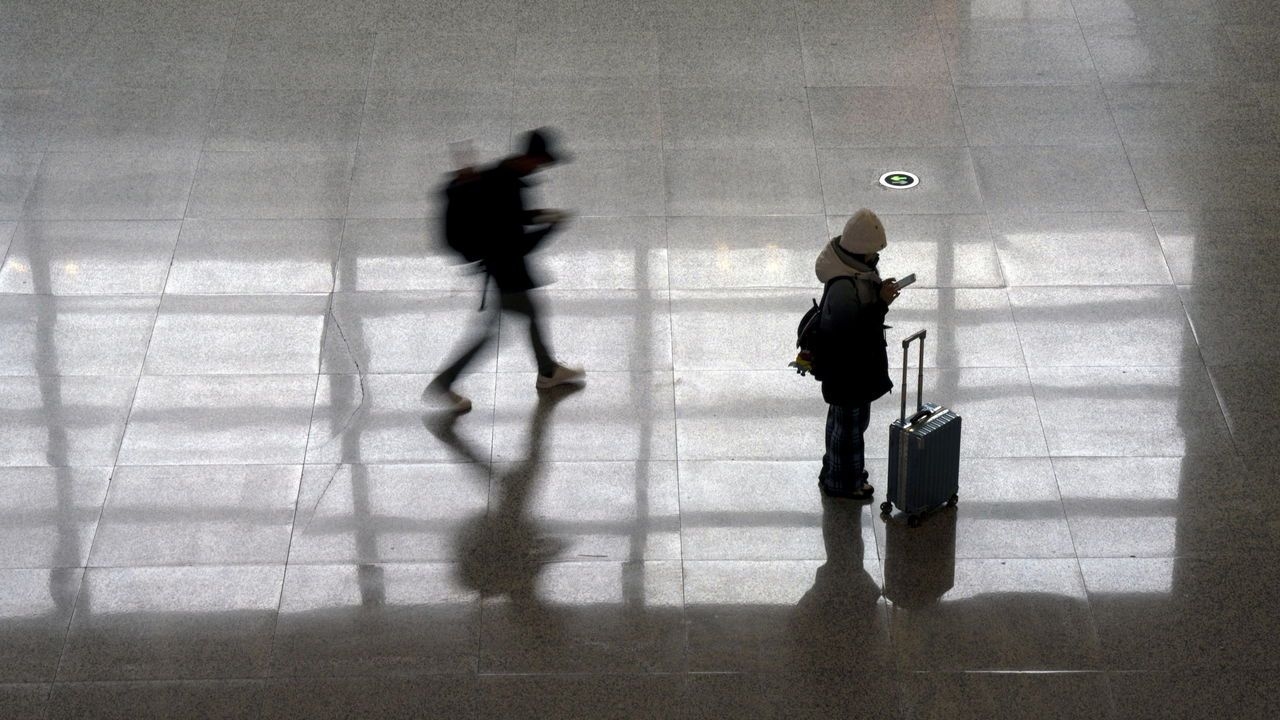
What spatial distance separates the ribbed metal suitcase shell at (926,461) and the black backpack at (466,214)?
250cm

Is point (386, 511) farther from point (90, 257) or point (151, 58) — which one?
point (151, 58)

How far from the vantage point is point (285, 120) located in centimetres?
1135

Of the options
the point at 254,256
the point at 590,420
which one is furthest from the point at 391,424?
the point at 254,256

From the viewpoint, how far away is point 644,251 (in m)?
9.98

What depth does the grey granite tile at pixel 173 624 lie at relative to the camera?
6.97m

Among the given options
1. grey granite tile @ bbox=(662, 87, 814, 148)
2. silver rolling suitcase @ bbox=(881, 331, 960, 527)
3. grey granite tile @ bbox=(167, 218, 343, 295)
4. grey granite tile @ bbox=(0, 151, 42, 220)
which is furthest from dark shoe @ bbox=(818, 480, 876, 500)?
grey granite tile @ bbox=(0, 151, 42, 220)

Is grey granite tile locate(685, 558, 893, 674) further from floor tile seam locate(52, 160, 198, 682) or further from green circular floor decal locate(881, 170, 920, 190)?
green circular floor decal locate(881, 170, 920, 190)

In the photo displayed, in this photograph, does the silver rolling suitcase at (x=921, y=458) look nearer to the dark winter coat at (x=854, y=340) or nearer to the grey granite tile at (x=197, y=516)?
the dark winter coat at (x=854, y=340)

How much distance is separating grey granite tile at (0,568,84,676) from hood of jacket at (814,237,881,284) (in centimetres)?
407

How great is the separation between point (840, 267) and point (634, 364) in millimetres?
2038

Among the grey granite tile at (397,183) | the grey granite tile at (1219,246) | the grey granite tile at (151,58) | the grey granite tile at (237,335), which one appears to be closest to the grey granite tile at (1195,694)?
the grey granite tile at (1219,246)

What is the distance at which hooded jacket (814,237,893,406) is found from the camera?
732cm

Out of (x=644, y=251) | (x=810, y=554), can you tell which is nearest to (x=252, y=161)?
(x=644, y=251)

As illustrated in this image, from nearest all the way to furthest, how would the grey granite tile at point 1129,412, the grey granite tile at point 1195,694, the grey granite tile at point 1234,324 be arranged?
the grey granite tile at point 1195,694 < the grey granite tile at point 1129,412 < the grey granite tile at point 1234,324
